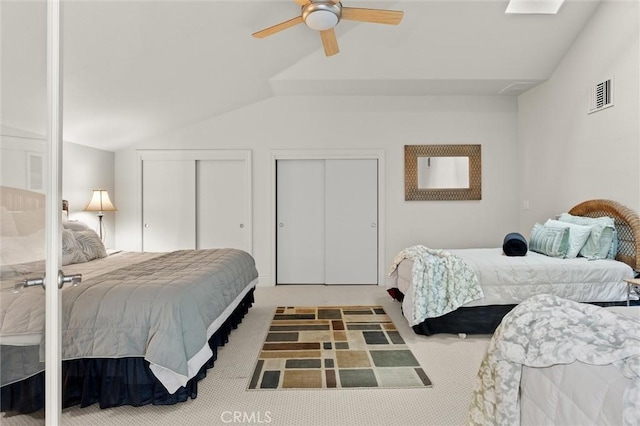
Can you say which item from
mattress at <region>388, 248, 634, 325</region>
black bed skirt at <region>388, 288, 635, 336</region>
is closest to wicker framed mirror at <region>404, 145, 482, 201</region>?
mattress at <region>388, 248, 634, 325</region>

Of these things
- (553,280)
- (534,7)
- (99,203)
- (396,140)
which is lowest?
(553,280)

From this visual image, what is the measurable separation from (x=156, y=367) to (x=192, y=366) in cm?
18

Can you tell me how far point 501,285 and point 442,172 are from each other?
2.24 meters

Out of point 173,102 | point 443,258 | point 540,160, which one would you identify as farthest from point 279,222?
point 540,160

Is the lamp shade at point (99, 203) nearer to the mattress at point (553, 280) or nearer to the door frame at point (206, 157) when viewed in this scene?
the door frame at point (206, 157)

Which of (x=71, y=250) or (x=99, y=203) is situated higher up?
(x=99, y=203)

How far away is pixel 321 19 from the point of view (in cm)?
262

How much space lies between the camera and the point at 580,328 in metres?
1.13

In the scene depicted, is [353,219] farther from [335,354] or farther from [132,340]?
[132,340]

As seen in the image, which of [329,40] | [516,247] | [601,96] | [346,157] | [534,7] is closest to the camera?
[329,40]

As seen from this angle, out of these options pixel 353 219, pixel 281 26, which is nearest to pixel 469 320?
pixel 353 219

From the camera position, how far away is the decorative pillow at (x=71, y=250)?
9.27ft

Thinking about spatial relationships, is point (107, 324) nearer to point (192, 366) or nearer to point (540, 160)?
point (192, 366)

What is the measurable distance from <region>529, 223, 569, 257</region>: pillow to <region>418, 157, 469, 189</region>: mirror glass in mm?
1462
